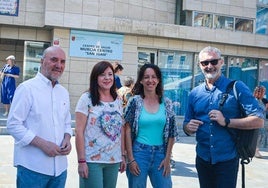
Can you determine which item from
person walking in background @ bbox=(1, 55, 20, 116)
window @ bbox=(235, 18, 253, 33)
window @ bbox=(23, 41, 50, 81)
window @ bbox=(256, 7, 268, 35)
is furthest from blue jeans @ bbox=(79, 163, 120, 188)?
window @ bbox=(256, 7, 268, 35)

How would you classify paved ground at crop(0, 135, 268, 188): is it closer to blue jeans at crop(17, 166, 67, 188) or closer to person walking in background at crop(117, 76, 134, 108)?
person walking in background at crop(117, 76, 134, 108)

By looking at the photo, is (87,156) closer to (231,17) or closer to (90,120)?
(90,120)

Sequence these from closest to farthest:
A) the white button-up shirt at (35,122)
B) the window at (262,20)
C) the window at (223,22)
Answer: the white button-up shirt at (35,122)
the window at (223,22)
the window at (262,20)

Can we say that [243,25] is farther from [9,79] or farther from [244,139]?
[244,139]

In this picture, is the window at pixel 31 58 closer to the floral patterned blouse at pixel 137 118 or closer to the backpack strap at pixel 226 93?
the floral patterned blouse at pixel 137 118

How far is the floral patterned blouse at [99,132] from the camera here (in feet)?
12.3

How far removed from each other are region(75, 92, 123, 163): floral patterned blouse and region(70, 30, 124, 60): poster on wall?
470 inches

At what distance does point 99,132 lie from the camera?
375 centimetres

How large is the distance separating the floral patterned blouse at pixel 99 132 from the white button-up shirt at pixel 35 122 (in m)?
0.40

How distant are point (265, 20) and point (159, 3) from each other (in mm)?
5705

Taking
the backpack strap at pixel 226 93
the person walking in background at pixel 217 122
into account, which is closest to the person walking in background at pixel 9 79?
the person walking in background at pixel 217 122

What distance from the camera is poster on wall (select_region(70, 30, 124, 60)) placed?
15484mm

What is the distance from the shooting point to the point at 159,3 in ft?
58.3

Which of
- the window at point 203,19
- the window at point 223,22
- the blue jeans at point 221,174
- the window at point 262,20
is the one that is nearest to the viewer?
the blue jeans at point 221,174
